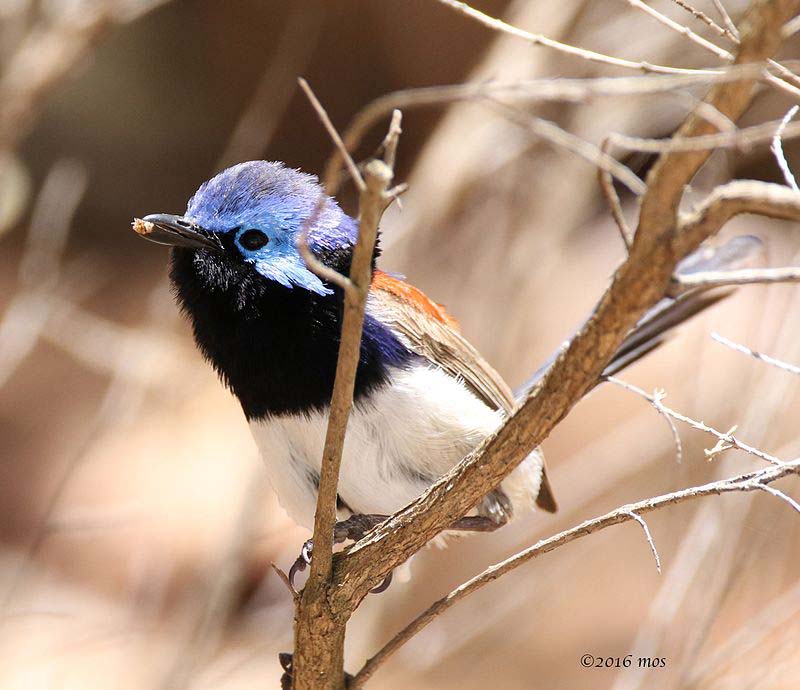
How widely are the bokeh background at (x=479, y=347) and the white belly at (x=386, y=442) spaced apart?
1.02 meters

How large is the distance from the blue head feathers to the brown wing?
0.96 feet

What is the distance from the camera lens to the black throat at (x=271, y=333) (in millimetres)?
2654

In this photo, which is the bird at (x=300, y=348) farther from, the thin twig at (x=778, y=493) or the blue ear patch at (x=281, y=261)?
the thin twig at (x=778, y=493)

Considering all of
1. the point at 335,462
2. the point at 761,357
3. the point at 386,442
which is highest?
the point at 386,442

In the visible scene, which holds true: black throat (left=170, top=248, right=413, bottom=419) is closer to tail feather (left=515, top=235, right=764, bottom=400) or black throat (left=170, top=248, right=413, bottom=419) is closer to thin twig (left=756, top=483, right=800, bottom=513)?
tail feather (left=515, top=235, right=764, bottom=400)

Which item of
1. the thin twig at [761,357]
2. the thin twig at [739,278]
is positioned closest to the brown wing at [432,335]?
the thin twig at [761,357]

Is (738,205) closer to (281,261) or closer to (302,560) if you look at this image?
(281,261)

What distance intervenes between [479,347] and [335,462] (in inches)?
134

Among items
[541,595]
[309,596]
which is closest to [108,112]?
[541,595]

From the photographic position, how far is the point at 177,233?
8.64ft

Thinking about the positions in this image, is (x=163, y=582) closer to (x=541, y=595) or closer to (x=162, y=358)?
(x=162, y=358)

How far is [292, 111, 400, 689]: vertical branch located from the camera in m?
1.51

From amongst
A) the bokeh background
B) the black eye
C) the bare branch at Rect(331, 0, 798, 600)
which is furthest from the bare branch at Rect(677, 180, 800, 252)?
the bokeh background

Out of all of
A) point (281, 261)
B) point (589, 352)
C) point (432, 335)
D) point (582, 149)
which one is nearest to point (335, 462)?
point (589, 352)
